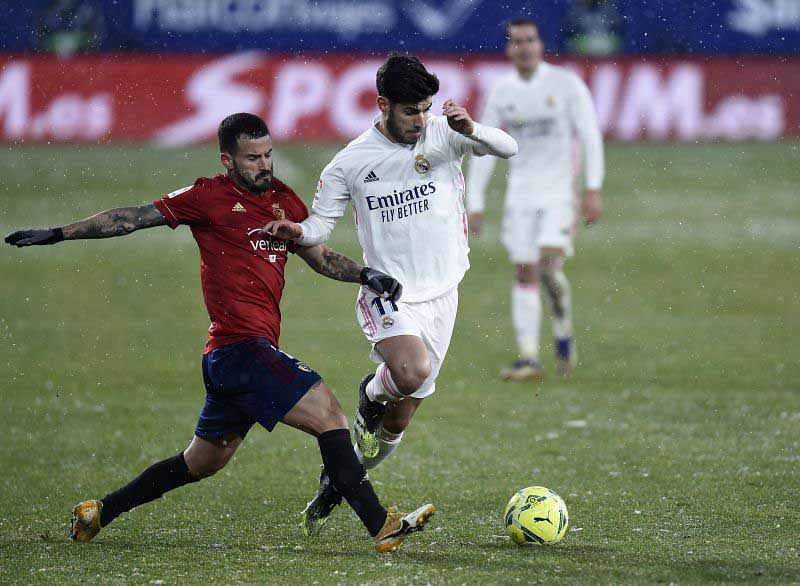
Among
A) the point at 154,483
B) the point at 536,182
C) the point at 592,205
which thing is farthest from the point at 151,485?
the point at 536,182

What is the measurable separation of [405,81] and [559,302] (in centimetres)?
501

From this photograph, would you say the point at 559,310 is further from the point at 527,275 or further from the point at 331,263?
the point at 331,263

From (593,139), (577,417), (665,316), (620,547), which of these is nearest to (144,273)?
(665,316)

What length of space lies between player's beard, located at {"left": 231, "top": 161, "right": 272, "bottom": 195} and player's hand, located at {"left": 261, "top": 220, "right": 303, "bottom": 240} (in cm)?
19

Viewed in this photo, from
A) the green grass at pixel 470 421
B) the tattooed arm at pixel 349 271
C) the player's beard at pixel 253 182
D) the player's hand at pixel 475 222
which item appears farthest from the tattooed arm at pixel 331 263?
the player's hand at pixel 475 222

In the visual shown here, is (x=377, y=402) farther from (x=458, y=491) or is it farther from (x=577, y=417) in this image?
(x=577, y=417)

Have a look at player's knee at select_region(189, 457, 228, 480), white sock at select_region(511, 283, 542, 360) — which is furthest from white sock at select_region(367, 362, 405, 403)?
white sock at select_region(511, 283, 542, 360)

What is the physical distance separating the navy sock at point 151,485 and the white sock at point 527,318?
16.3 feet

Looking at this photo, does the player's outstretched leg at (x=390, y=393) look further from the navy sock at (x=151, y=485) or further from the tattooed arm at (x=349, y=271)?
the navy sock at (x=151, y=485)

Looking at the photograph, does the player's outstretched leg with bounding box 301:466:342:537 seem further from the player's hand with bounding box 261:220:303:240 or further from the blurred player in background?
the player's hand with bounding box 261:220:303:240

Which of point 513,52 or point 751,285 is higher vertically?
point 513,52

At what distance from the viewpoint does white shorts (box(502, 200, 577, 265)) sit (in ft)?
35.1

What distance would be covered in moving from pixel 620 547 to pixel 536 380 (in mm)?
4858

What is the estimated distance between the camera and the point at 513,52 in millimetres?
10781
